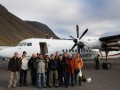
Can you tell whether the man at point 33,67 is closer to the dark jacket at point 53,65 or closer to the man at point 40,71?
the man at point 40,71

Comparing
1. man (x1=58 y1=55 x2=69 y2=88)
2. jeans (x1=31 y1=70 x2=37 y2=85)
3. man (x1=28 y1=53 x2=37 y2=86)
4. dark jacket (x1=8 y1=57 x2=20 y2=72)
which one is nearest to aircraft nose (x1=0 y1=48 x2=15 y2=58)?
man (x1=28 y1=53 x2=37 y2=86)

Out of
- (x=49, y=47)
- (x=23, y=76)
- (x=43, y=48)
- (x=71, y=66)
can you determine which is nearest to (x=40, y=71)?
(x=23, y=76)

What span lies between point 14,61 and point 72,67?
3.14 m

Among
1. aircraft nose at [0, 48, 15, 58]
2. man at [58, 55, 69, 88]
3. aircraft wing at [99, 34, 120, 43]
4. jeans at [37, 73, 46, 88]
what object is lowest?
jeans at [37, 73, 46, 88]

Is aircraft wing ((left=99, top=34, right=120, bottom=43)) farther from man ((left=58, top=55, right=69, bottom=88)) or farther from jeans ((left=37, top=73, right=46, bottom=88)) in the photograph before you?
jeans ((left=37, top=73, right=46, bottom=88))

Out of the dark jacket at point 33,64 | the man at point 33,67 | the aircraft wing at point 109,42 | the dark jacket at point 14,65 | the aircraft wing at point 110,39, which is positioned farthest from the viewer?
the aircraft wing at point 109,42

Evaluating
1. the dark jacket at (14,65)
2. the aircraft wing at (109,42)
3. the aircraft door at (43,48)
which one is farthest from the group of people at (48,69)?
the aircraft wing at (109,42)

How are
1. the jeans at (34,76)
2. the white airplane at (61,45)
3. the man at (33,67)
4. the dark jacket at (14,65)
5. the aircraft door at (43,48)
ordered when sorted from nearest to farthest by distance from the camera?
the dark jacket at (14,65), the man at (33,67), the jeans at (34,76), the white airplane at (61,45), the aircraft door at (43,48)

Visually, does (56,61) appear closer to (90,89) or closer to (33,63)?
(33,63)

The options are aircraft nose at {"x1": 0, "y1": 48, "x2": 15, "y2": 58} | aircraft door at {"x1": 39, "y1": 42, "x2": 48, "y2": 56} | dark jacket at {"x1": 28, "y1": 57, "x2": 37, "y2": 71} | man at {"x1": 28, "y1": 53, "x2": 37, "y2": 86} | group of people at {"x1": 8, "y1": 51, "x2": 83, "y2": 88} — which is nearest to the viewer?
group of people at {"x1": 8, "y1": 51, "x2": 83, "y2": 88}

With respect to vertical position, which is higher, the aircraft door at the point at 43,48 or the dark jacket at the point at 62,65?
the aircraft door at the point at 43,48

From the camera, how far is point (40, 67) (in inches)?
555

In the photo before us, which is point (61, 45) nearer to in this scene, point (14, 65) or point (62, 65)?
point (62, 65)

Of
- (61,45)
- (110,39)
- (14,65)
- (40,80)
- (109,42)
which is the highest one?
(110,39)
